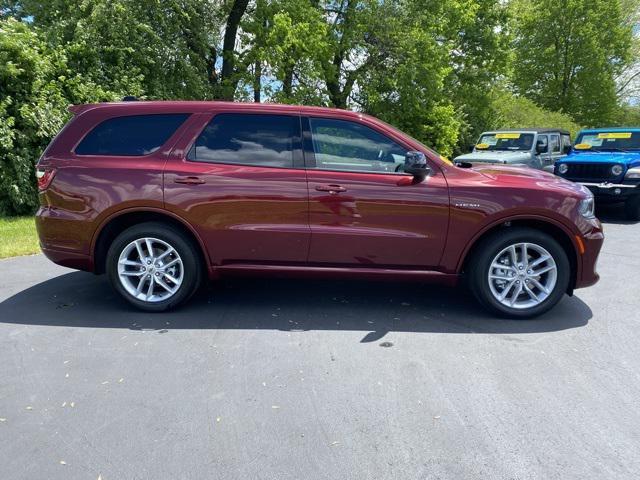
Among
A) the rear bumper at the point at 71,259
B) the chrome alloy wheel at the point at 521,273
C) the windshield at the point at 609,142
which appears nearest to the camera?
the chrome alloy wheel at the point at 521,273

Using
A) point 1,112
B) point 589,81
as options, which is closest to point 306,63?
point 1,112

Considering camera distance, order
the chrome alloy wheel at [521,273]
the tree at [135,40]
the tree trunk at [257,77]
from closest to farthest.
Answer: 1. the chrome alloy wheel at [521,273]
2. the tree at [135,40]
3. the tree trunk at [257,77]

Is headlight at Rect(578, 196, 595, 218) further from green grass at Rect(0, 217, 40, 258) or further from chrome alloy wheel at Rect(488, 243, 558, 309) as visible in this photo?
green grass at Rect(0, 217, 40, 258)

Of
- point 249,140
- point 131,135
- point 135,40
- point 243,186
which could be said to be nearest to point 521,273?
point 243,186

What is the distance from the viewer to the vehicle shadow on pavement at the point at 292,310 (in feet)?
14.6

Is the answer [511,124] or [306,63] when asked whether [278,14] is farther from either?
[511,124]

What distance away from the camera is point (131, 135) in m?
4.67

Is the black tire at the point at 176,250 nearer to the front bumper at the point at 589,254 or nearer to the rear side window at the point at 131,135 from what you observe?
the rear side window at the point at 131,135

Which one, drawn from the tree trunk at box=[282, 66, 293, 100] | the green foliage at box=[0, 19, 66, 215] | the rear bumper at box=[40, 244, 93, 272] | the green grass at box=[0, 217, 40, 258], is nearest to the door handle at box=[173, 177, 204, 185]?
the rear bumper at box=[40, 244, 93, 272]

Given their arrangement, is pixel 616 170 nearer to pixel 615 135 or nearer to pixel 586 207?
pixel 615 135

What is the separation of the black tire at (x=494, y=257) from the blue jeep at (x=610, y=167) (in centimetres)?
697

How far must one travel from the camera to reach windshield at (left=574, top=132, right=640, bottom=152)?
1135 cm

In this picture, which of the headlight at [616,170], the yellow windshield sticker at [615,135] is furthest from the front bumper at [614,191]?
the yellow windshield sticker at [615,135]

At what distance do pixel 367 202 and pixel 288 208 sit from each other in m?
0.69
